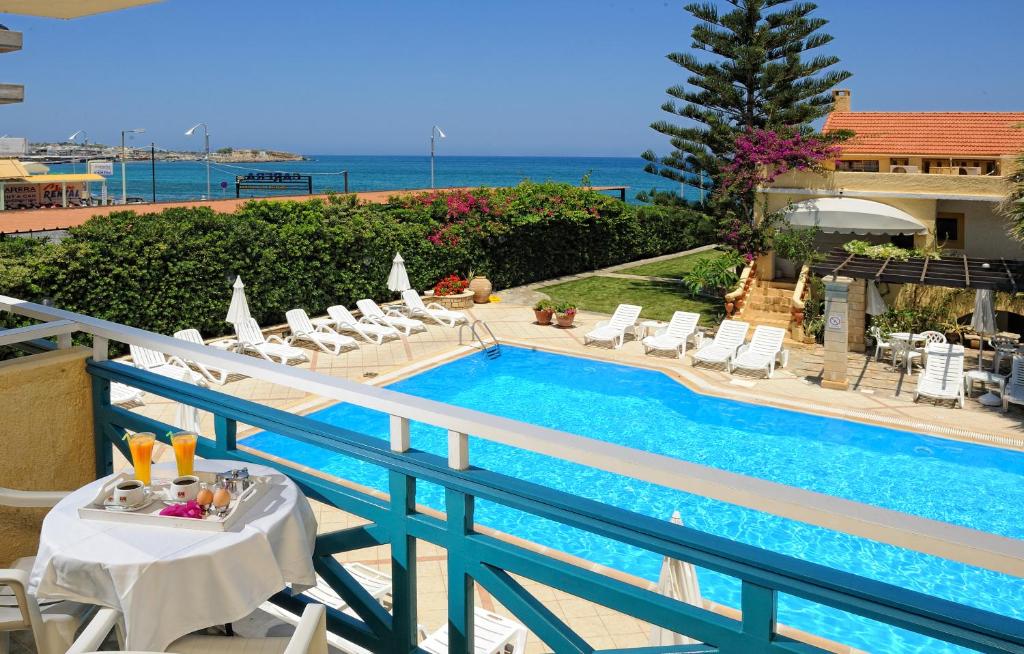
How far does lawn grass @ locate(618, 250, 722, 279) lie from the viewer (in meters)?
22.8

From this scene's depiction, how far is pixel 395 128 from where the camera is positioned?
104438mm

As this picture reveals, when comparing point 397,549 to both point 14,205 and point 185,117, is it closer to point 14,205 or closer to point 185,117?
point 14,205

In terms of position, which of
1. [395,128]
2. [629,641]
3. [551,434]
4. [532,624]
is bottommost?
[629,641]

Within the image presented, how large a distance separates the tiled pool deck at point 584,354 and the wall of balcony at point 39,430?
2.48 metres

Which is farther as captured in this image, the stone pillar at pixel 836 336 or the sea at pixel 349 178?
the sea at pixel 349 178

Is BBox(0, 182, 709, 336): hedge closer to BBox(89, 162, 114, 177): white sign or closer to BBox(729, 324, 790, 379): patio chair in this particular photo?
BBox(729, 324, 790, 379): patio chair

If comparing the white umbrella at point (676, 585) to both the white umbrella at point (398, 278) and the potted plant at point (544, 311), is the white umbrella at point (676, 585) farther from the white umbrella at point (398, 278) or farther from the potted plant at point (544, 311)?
the white umbrella at point (398, 278)

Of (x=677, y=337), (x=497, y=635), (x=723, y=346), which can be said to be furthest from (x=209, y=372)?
(x=497, y=635)


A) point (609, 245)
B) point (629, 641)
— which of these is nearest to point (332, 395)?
point (629, 641)

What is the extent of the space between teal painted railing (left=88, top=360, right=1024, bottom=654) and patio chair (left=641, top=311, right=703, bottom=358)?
11.7 metres

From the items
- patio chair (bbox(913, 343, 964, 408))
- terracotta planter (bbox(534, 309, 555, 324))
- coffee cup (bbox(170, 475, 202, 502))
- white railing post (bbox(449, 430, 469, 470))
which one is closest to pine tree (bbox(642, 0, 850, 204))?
terracotta planter (bbox(534, 309, 555, 324))

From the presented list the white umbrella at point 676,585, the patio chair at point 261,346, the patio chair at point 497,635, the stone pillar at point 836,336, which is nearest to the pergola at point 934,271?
the stone pillar at point 836,336

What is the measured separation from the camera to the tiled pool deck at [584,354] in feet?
18.4

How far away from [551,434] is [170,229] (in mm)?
13065
